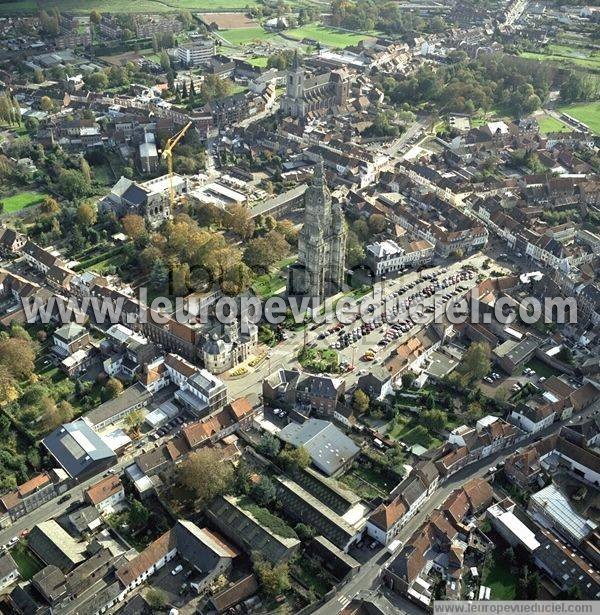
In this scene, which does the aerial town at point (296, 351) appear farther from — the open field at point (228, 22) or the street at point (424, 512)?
the open field at point (228, 22)

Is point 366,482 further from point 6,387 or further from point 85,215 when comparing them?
point 85,215

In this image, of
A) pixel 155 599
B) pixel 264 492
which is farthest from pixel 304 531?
pixel 155 599

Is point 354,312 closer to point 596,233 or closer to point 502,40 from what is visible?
point 596,233

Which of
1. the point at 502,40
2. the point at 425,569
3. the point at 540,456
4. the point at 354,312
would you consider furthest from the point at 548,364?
the point at 502,40

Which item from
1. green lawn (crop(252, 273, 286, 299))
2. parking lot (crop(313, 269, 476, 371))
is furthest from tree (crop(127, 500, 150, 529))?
green lawn (crop(252, 273, 286, 299))

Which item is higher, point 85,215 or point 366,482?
point 85,215

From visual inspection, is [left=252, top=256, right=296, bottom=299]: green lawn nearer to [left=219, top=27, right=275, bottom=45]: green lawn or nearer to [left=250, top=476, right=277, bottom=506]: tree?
[left=250, top=476, right=277, bottom=506]: tree

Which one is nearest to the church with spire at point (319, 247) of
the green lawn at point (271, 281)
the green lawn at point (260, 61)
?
the green lawn at point (271, 281)
